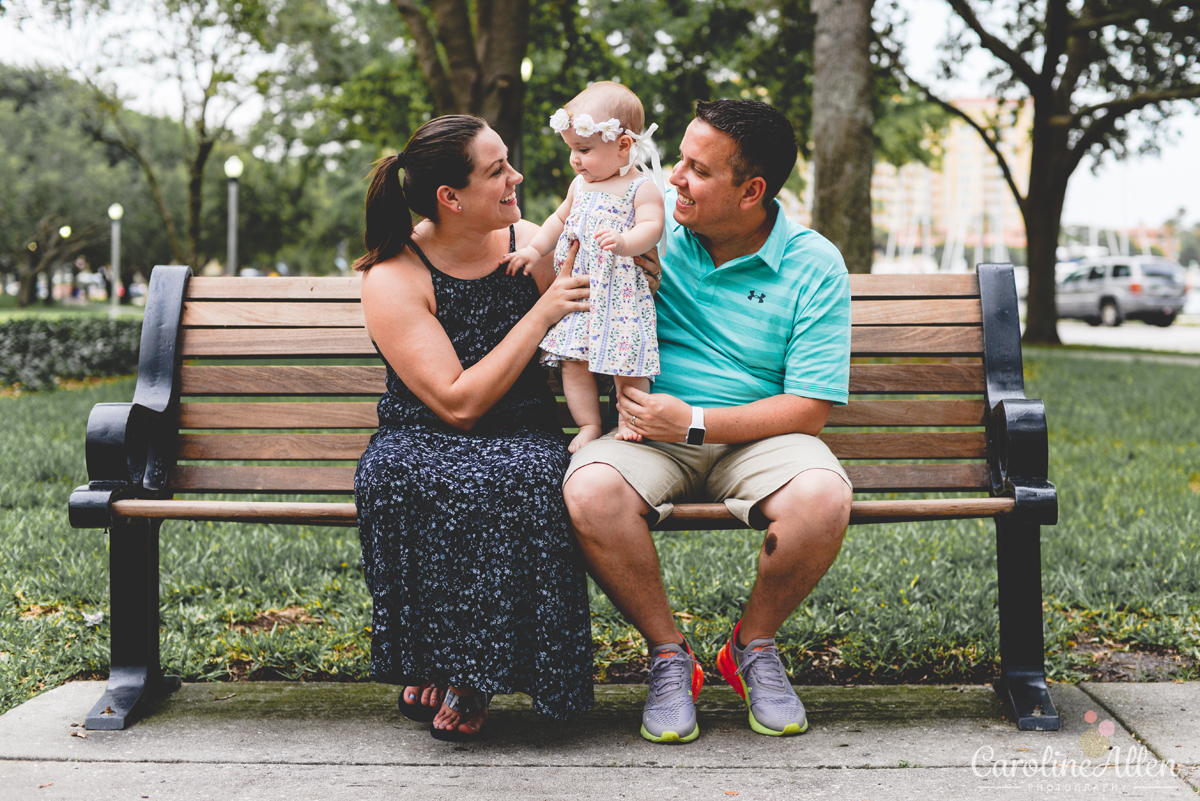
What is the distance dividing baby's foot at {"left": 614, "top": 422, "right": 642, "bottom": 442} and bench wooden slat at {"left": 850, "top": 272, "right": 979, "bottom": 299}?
0.85 m

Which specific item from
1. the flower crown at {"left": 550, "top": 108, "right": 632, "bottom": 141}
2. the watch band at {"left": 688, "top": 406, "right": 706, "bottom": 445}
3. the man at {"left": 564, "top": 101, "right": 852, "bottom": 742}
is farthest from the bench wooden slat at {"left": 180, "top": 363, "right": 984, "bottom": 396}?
the flower crown at {"left": 550, "top": 108, "right": 632, "bottom": 141}

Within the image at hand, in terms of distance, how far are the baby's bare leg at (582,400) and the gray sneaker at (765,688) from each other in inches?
25.4

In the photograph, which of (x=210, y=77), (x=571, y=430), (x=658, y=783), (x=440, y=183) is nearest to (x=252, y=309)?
(x=440, y=183)

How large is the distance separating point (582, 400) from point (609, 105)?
2.55 feet

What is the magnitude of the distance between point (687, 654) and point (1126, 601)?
1864mm

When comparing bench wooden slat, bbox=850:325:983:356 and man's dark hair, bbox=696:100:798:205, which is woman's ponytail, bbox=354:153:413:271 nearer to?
man's dark hair, bbox=696:100:798:205

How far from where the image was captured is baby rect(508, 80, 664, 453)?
8.45 ft

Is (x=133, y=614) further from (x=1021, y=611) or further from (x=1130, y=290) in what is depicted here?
(x=1130, y=290)

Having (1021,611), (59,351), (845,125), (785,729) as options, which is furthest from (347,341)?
(59,351)

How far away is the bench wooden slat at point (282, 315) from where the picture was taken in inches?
119

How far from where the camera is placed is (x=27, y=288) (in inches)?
1861

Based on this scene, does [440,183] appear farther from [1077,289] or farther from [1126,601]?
[1077,289]

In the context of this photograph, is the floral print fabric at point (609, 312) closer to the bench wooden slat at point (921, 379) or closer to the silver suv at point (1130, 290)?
the bench wooden slat at point (921, 379)

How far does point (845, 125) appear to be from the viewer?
8.13m
